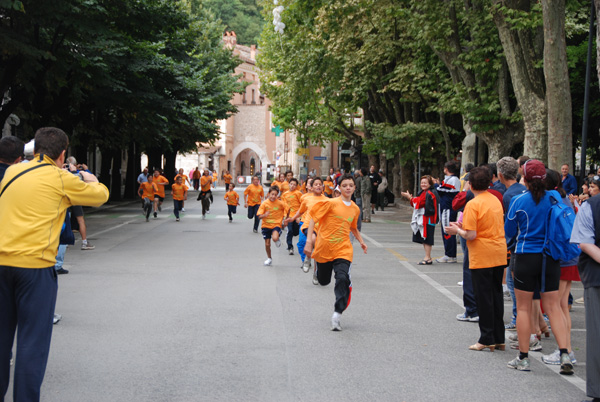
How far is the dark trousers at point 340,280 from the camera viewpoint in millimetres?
7938

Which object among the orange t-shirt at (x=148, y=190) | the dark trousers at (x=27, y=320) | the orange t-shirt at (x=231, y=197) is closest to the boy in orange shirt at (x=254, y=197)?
the orange t-shirt at (x=231, y=197)

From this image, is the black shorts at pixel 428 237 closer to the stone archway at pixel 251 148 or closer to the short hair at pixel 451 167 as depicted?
the short hair at pixel 451 167

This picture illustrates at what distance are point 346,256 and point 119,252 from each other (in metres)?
8.52

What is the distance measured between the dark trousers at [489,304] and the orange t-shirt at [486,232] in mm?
91

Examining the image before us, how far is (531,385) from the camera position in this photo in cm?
607

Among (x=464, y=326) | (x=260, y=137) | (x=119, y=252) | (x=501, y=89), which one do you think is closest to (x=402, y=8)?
(x=501, y=89)

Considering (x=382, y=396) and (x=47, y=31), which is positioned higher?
(x=47, y=31)

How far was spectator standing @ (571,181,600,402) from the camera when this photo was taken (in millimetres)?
5398

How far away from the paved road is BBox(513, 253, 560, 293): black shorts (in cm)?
73

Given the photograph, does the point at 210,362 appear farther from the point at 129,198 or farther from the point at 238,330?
the point at 129,198

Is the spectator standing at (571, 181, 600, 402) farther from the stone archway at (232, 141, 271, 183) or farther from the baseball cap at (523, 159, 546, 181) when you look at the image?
the stone archway at (232, 141, 271, 183)

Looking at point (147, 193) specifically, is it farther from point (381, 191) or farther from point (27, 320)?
point (27, 320)

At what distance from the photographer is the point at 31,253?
4.65 metres

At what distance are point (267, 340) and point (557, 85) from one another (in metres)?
10.5
